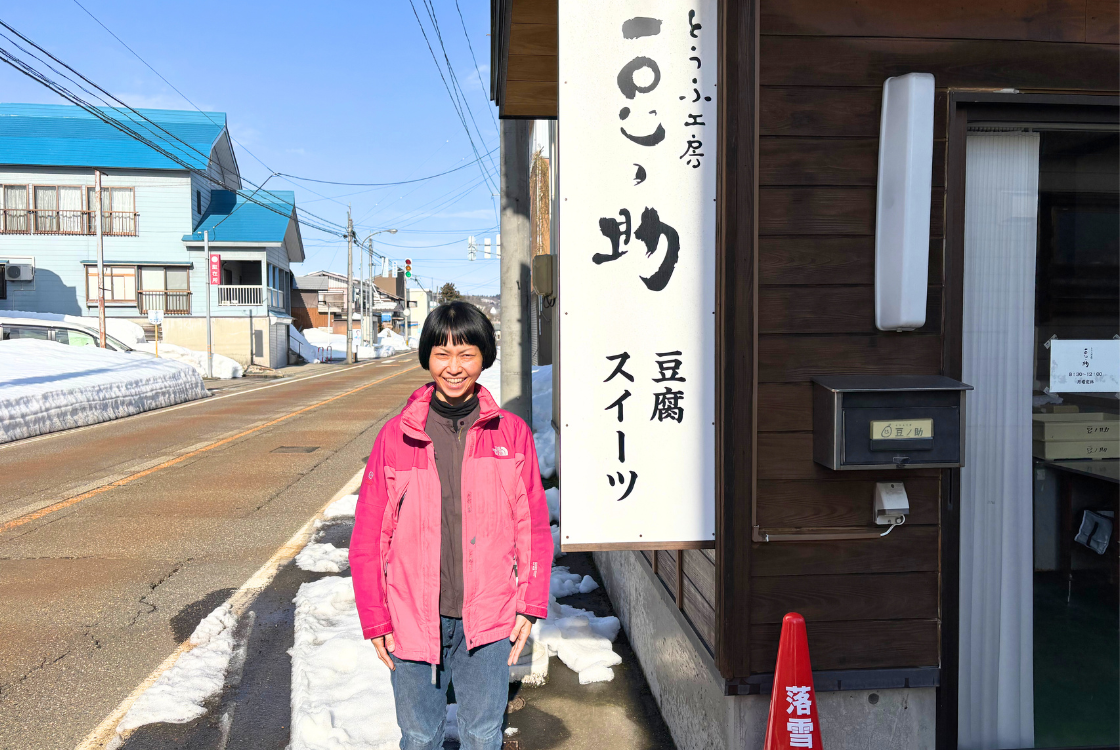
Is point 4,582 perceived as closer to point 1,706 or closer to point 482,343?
point 1,706

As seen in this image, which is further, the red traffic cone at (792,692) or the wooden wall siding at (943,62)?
the wooden wall siding at (943,62)

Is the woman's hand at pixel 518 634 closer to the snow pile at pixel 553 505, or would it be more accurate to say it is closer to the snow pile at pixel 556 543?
→ the snow pile at pixel 556 543

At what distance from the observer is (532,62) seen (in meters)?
4.23

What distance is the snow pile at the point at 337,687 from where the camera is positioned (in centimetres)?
312

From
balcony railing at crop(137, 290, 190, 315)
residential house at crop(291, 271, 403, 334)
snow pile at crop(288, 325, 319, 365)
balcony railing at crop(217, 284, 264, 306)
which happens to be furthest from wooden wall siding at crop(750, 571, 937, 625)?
residential house at crop(291, 271, 403, 334)

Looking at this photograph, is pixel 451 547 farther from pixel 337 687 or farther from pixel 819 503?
pixel 337 687

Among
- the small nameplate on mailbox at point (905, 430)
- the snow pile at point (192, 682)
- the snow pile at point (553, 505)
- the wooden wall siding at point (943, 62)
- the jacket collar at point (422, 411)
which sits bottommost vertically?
the snow pile at point (192, 682)

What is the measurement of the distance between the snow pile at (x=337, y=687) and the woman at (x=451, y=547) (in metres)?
0.96

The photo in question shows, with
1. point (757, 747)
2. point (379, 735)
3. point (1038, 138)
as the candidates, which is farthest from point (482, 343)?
point (1038, 138)

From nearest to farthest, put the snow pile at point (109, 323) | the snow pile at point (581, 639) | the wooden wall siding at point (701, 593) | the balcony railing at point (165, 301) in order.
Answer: the wooden wall siding at point (701, 593)
the snow pile at point (581, 639)
the snow pile at point (109, 323)
the balcony railing at point (165, 301)

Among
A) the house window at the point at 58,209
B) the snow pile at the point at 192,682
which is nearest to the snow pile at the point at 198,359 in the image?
Result: the house window at the point at 58,209

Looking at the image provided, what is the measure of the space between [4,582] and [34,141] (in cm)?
3335

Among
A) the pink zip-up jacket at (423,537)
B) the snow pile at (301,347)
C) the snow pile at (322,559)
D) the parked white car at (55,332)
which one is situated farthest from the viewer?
the snow pile at (301,347)

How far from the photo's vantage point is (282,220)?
34.8 m
